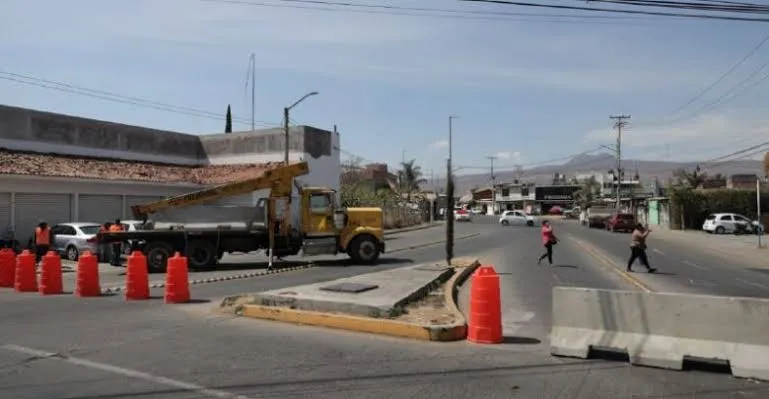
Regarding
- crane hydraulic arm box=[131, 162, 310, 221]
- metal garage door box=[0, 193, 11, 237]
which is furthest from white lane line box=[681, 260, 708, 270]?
metal garage door box=[0, 193, 11, 237]

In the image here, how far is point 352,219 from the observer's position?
2369cm

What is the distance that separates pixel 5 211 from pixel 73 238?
3.71 m

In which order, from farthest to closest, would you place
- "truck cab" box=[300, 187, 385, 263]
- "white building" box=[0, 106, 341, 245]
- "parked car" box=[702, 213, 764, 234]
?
"parked car" box=[702, 213, 764, 234] < "white building" box=[0, 106, 341, 245] < "truck cab" box=[300, 187, 385, 263]

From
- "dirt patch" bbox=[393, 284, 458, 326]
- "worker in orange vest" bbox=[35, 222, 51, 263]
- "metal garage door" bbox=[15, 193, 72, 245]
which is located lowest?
"dirt patch" bbox=[393, 284, 458, 326]

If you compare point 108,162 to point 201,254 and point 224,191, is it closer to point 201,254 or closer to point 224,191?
point 224,191

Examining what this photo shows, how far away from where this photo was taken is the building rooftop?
29250 mm

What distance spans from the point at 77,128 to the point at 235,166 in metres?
10.3

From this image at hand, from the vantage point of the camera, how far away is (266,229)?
885 inches

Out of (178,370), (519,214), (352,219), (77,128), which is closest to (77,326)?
(178,370)

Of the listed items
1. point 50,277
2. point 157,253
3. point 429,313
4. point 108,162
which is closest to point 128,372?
point 429,313

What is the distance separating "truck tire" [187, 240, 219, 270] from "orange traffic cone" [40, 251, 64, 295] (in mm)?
7270

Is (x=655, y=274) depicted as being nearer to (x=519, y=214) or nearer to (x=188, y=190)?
(x=188, y=190)

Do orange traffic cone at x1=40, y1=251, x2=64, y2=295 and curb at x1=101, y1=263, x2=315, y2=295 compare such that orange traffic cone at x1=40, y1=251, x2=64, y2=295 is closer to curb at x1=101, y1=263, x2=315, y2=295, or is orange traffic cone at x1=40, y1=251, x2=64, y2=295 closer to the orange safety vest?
curb at x1=101, y1=263, x2=315, y2=295

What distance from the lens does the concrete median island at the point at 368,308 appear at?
9.38 m
